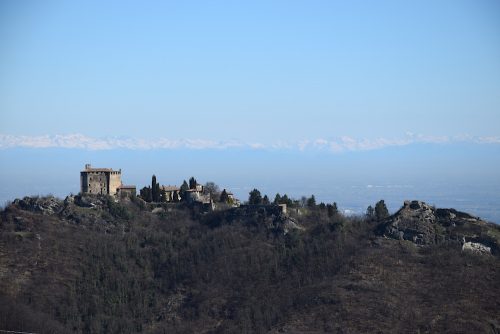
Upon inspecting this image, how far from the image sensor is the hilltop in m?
68.4

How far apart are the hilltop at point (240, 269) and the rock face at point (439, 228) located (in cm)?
9

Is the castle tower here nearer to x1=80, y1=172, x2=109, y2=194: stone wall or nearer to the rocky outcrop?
x1=80, y1=172, x2=109, y2=194: stone wall

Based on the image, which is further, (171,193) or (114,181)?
(171,193)

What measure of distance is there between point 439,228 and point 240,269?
561 inches

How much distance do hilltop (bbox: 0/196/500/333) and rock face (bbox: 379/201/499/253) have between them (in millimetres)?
93

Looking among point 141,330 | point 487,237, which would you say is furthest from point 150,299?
point 487,237

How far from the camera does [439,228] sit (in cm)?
8088

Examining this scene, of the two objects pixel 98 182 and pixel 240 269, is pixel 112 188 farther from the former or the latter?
pixel 240 269

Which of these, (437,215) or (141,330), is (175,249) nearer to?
(141,330)

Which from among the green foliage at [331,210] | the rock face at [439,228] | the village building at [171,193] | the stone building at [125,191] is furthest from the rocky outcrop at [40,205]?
the rock face at [439,228]

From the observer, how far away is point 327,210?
3497 inches

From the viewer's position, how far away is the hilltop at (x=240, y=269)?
68.4 m

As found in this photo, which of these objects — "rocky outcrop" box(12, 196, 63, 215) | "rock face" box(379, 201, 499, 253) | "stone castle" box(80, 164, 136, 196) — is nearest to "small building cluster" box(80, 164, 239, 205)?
"stone castle" box(80, 164, 136, 196)

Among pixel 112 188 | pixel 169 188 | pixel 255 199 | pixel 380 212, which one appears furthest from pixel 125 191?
pixel 380 212
